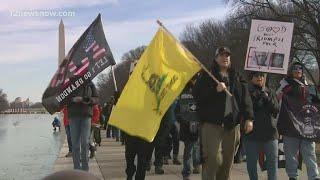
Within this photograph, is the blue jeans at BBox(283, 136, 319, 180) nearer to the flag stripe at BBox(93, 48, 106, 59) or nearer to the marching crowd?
the marching crowd

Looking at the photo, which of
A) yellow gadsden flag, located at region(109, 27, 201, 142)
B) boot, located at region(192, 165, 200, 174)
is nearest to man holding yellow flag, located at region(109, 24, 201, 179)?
yellow gadsden flag, located at region(109, 27, 201, 142)

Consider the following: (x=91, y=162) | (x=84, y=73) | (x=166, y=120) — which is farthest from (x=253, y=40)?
(x=91, y=162)

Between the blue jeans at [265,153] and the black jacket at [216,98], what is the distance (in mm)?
1318

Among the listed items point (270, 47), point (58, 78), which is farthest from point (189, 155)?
point (58, 78)

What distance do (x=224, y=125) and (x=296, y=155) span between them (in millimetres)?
2338

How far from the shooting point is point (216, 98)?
23.1 ft

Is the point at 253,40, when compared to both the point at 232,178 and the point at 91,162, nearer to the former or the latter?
the point at 232,178

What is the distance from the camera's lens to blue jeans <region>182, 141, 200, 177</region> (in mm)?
9742

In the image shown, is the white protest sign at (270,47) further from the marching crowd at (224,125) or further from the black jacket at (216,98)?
the black jacket at (216,98)

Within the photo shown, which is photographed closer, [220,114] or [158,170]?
[220,114]

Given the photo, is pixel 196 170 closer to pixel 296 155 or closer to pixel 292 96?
pixel 296 155

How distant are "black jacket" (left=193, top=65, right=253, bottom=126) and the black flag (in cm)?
277

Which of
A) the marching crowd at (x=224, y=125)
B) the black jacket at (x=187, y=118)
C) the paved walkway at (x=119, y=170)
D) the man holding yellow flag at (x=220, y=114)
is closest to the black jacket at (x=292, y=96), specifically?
the marching crowd at (x=224, y=125)

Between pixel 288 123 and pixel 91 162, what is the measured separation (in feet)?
18.9
